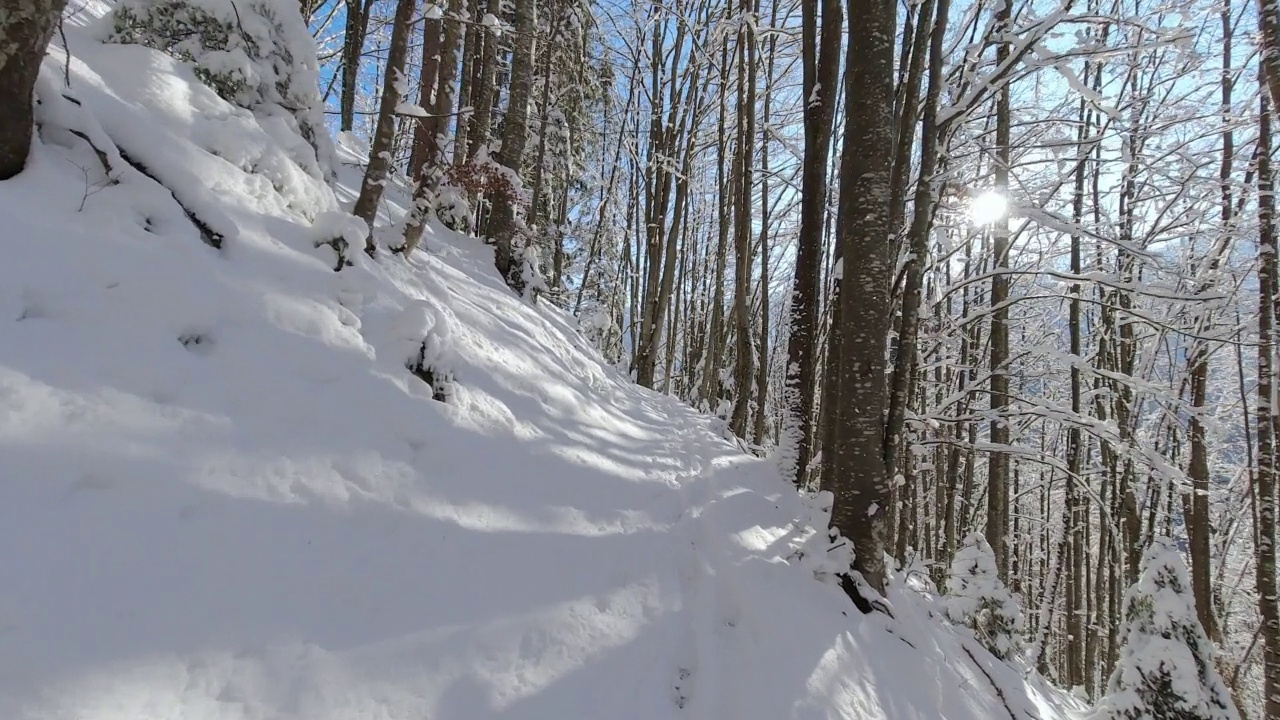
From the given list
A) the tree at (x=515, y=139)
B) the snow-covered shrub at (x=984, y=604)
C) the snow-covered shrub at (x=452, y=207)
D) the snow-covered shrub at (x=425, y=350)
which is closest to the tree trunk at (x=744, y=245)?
the tree at (x=515, y=139)

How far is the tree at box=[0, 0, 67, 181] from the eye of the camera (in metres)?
2.19

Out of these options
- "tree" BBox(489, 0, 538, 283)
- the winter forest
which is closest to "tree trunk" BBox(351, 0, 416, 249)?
the winter forest

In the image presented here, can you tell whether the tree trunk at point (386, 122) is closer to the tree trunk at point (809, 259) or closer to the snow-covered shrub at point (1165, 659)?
the tree trunk at point (809, 259)

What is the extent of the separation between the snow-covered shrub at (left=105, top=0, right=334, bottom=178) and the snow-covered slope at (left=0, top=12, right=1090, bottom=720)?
15.0 inches

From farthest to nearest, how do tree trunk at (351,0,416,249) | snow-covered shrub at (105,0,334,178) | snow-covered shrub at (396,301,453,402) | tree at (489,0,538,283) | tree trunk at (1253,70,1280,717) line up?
tree at (489,0,538,283)
tree trunk at (1253,70,1280,717)
tree trunk at (351,0,416,249)
snow-covered shrub at (105,0,334,178)
snow-covered shrub at (396,301,453,402)

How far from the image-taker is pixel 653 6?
41.2ft

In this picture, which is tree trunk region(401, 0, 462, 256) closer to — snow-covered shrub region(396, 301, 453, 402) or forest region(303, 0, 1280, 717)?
forest region(303, 0, 1280, 717)

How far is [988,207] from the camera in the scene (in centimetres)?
621

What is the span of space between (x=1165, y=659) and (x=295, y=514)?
614 cm

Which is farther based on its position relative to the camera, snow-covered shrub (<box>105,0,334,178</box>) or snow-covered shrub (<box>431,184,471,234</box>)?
snow-covered shrub (<box>431,184,471,234</box>)

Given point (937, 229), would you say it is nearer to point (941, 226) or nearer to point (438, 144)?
point (941, 226)

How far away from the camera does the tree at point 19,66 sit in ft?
7.17

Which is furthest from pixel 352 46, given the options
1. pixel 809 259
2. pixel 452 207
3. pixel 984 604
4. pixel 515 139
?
pixel 984 604

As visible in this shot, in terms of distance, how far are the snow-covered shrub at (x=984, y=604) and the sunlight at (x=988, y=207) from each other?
13.4 feet
